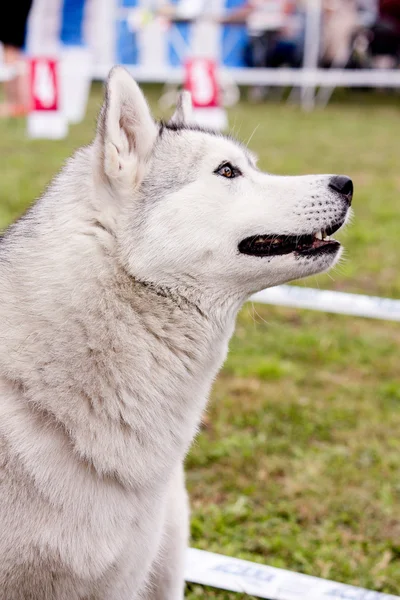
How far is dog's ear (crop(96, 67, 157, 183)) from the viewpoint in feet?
6.05

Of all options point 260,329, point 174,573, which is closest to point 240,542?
point 174,573

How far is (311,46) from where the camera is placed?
527 inches

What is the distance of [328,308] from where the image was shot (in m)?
3.71

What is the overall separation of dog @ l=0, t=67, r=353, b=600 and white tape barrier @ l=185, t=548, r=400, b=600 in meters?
0.44

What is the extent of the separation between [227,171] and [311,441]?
1.72m

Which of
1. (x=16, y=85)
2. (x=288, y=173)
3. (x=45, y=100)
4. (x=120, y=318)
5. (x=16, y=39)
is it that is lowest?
(x=288, y=173)

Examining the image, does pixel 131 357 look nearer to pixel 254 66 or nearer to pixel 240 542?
pixel 240 542

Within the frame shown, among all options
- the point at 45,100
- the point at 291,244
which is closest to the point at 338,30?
the point at 45,100

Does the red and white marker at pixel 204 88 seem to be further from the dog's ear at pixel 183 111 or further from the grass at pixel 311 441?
the dog's ear at pixel 183 111

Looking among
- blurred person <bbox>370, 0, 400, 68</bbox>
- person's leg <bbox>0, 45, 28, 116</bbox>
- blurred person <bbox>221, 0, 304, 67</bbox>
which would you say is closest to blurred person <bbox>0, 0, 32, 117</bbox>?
person's leg <bbox>0, 45, 28, 116</bbox>

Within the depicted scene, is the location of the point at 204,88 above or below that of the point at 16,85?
above

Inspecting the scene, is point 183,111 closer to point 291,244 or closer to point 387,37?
point 291,244

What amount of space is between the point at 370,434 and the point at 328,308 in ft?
2.10

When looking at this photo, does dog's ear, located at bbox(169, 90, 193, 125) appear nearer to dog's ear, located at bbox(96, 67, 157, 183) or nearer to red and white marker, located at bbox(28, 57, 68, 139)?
dog's ear, located at bbox(96, 67, 157, 183)
